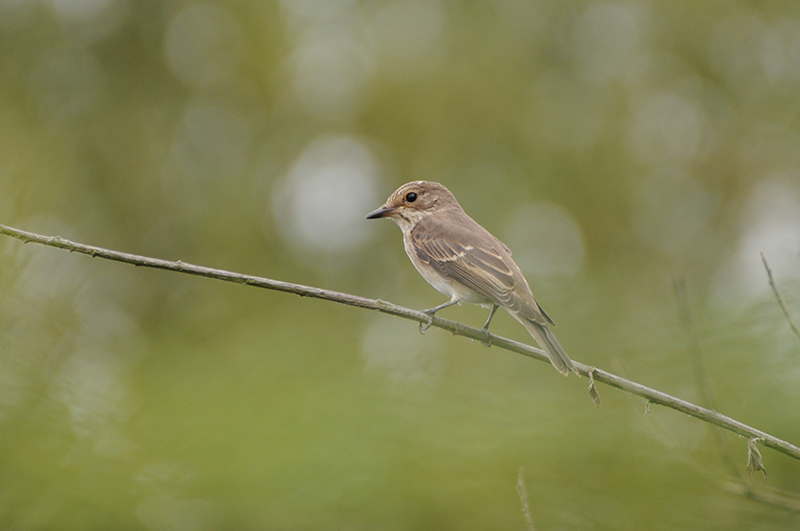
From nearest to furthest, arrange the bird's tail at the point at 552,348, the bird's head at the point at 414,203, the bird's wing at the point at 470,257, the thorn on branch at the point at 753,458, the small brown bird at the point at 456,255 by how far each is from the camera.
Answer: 1. the thorn on branch at the point at 753,458
2. the bird's tail at the point at 552,348
3. the small brown bird at the point at 456,255
4. the bird's wing at the point at 470,257
5. the bird's head at the point at 414,203

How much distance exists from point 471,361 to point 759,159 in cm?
334

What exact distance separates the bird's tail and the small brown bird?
0.04ft

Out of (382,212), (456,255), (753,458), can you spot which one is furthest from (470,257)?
(753,458)

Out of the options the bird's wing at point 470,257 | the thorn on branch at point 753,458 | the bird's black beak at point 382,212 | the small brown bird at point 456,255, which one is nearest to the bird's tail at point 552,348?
the small brown bird at point 456,255

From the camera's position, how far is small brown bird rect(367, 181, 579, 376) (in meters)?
2.19

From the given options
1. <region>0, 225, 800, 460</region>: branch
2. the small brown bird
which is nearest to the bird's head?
the small brown bird

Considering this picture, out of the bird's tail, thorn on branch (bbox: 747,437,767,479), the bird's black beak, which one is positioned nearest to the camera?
thorn on branch (bbox: 747,437,767,479)

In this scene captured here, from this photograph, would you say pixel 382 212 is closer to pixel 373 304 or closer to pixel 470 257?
pixel 470 257

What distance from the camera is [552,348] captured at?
159 centimetres

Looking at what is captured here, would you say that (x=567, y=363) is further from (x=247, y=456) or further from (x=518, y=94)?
(x=518, y=94)

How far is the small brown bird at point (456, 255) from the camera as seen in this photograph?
2.19 metres

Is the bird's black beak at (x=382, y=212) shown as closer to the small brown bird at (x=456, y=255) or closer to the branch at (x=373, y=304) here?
the small brown bird at (x=456, y=255)

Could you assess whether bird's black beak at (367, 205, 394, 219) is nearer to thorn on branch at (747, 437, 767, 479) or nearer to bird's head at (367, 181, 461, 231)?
bird's head at (367, 181, 461, 231)

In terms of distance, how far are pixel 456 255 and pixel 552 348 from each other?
1.10m
